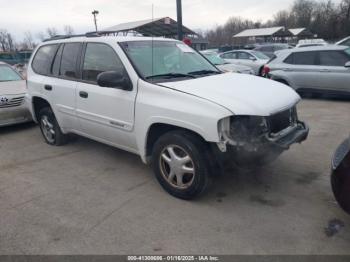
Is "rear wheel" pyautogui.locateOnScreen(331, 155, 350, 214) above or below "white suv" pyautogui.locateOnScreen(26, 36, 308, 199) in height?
below

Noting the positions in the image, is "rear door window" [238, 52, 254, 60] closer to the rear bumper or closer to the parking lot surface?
the parking lot surface

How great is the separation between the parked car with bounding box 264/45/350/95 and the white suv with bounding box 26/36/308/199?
5527 mm

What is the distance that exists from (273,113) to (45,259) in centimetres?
245

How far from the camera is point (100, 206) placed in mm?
3445

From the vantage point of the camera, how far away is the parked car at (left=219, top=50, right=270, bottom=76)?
516 inches

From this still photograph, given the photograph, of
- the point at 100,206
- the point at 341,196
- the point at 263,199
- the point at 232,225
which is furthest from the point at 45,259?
the point at 341,196

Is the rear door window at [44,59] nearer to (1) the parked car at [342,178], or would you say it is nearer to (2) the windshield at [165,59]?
(2) the windshield at [165,59]

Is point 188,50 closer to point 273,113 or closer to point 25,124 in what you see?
point 273,113

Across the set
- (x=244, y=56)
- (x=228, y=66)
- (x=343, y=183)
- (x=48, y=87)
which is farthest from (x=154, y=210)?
(x=244, y=56)

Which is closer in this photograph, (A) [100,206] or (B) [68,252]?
(B) [68,252]

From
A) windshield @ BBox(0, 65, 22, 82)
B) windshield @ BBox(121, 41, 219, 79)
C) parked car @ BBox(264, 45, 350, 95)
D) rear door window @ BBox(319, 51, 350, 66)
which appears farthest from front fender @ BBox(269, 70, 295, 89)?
windshield @ BBox(0, 65, 22, 82)

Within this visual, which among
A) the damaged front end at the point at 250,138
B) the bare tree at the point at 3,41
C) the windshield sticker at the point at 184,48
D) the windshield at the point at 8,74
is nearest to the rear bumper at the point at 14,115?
the windshield at the point at 8,74

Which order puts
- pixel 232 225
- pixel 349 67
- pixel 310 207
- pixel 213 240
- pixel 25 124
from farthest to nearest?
pixel 349 67 < pixel 25 124 < pixel 310 207 < pixel 232 225 < pixel 213 240

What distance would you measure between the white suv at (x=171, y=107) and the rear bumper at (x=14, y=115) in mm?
2119
